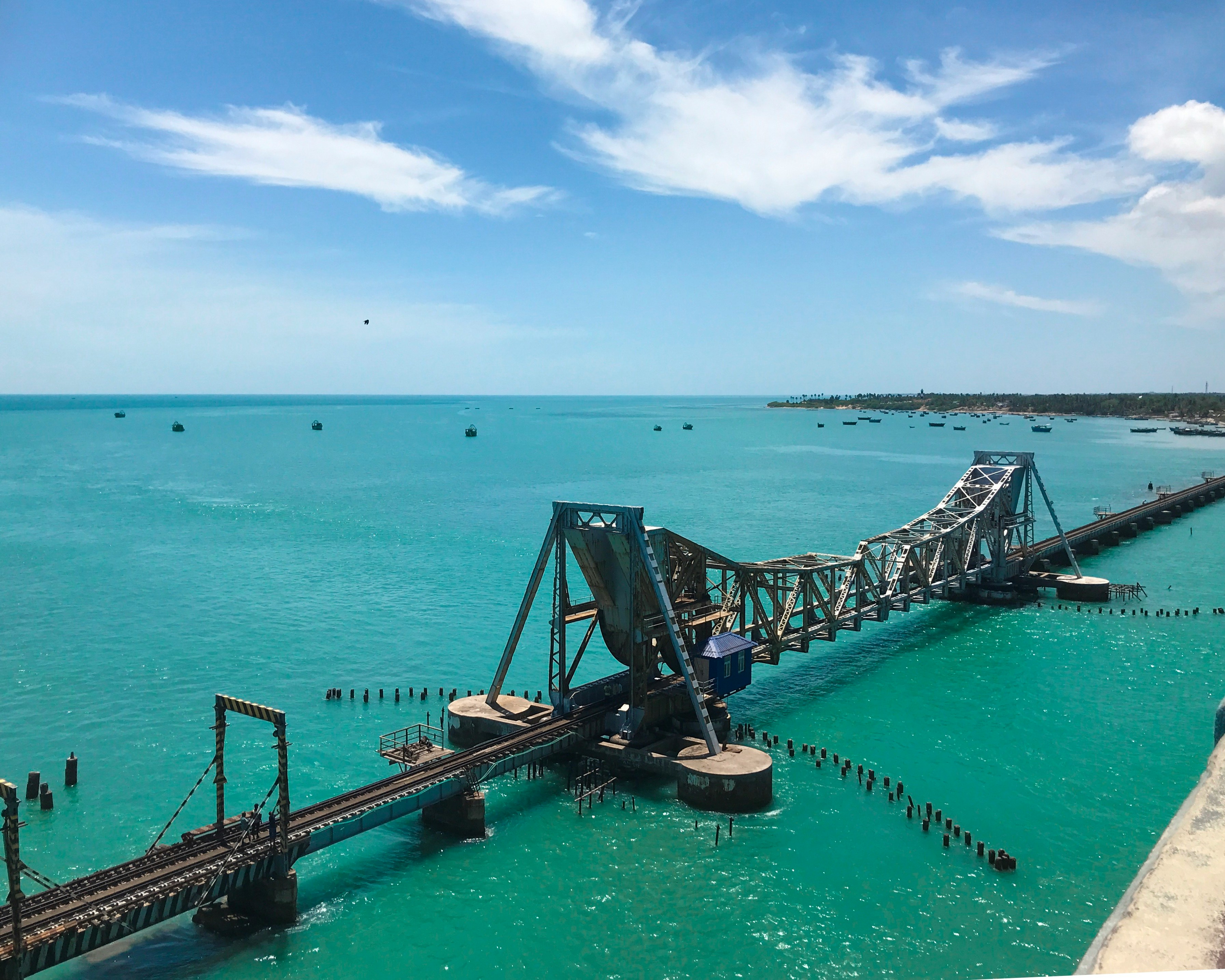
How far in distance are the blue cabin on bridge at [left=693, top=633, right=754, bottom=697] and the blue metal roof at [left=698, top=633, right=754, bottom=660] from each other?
0.02 m

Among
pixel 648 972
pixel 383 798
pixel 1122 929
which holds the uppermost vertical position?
pixel 1122 929

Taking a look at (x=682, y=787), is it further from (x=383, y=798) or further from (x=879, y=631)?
(x=879, y=631)

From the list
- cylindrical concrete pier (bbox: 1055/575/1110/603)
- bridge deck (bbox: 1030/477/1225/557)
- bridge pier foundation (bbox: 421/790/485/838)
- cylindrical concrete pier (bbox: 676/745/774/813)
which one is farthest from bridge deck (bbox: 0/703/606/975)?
bridge deck (bbox: 1030/477/1225/557)

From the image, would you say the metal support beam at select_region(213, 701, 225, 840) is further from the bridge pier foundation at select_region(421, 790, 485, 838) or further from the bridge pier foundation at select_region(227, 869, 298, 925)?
the bridge pier foundation at select_region(421, 790, 485, 838)

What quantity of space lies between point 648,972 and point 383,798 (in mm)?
13273

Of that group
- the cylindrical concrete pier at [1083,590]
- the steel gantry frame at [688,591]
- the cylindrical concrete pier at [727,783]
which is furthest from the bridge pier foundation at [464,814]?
the cylindrical concrete pier at [1083,590]

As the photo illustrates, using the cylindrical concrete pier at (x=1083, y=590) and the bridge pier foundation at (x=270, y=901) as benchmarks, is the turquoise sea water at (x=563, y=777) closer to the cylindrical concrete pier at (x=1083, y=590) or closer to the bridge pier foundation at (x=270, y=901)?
the bridge pier foundation at (x=270, y=901)

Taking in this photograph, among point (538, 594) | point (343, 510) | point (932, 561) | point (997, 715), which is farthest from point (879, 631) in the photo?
point (343, 510)

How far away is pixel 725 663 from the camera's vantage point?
5016 cm

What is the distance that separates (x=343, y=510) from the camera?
142 meters

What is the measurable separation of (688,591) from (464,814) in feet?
59.4

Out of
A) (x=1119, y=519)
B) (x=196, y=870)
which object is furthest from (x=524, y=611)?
(x=1119, y=519)

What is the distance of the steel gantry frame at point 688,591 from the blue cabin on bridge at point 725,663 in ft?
2.73

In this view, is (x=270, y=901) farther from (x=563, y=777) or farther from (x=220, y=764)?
(x=563, y=777)
